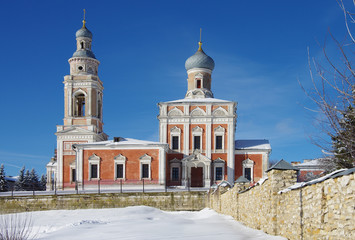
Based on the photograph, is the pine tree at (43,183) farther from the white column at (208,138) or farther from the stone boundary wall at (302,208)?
the stone boundary wall at (302,208)

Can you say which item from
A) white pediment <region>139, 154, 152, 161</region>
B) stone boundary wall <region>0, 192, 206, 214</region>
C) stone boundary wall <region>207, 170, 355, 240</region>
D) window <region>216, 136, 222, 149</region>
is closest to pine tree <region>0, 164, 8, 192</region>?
white pediment <region>139, 154, 152, 161</region>

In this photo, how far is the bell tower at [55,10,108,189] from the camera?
36.1 meters

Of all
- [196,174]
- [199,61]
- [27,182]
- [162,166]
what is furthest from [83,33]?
[27,182]

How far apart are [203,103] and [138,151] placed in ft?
22.4

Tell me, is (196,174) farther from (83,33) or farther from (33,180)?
(33,180)

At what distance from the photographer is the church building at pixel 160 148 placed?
110 ft

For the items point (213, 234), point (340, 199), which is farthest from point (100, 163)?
point (340, 199)

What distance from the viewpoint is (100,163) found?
111 ft

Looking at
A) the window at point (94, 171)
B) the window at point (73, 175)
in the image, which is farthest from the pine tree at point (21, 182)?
the window at point (94, 171)

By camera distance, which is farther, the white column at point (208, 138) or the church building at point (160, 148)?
the white column at point (208, 138)

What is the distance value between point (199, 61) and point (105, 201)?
61.3ft

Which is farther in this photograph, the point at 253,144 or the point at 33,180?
the point at 33,180

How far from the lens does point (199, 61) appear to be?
40.2 meters

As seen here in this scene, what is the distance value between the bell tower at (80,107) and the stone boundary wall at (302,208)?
26923mm
